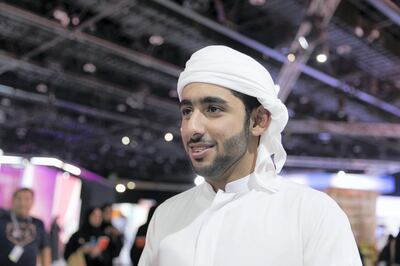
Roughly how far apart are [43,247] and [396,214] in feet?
38.4

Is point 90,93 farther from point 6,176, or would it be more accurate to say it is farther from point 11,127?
point 11,127

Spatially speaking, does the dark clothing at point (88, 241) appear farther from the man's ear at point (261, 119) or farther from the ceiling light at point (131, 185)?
the ceiling light at point (131, 185)

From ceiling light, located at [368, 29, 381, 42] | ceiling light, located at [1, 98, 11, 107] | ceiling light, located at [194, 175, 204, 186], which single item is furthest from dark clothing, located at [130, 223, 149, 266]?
ceiling light, located at [1, 98, 11, 107]

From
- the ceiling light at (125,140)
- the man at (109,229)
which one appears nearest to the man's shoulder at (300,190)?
the man at (109,229)

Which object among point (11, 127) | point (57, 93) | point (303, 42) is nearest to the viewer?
point (303, 42)

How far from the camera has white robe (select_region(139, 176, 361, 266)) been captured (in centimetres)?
111

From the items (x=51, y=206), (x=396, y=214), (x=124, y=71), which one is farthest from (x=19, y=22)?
(x=396, y=214)

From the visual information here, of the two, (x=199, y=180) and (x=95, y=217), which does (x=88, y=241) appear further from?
(x=199, y=180)

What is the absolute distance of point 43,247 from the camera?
470 cm

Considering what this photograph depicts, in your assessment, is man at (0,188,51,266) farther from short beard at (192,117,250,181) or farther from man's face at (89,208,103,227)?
short beard at (192,117,250,181)

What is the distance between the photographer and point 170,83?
36.5 ft

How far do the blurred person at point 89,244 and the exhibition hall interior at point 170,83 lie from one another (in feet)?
3.17

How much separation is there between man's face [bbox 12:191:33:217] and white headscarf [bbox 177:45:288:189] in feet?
11.8

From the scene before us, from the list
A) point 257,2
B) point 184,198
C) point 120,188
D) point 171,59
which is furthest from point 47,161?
point 184,198
